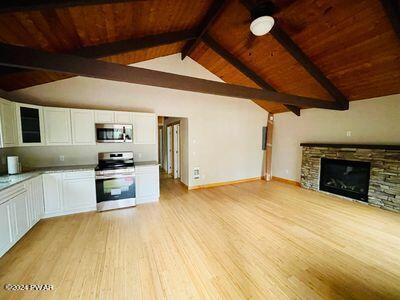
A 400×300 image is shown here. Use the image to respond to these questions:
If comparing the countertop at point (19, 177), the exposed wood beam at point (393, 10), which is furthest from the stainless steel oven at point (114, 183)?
the exposed wood beam at point (393, 10)

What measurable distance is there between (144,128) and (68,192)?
2047 mm

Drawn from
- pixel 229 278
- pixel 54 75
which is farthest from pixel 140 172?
pixel 229 278

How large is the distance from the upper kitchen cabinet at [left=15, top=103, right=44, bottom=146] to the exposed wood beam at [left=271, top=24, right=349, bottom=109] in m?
4.77

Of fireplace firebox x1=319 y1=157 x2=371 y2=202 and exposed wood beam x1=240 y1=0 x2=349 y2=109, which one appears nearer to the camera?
exposed wood beam x1=240 y1=0 x2=349 y2=109

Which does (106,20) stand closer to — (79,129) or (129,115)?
(129,115)

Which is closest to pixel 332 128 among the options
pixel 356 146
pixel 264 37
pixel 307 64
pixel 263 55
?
pixel 356 146

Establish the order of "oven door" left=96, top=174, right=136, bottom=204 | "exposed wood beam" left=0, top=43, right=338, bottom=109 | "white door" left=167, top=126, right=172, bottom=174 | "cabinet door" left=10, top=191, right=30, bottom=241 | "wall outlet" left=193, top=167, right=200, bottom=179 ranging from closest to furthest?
"exposed wood beam" left=0, top=43, right=338, bottom=109 → "cabinet door" left=10, top=191, right=30, bottom=241 → "oven door" left=96, top=174, right=136, bottom=204 → "wall outlet" left=193, top=167, right=200, bottom=179 → "white door" left=167, top=126, right=172, bottom=174

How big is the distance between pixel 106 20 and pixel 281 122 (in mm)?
5775

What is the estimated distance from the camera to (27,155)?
3449mm

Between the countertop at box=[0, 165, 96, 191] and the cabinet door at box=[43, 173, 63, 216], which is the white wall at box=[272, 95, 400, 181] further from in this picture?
the cabinet door at box=[43, 173, 63, 216]

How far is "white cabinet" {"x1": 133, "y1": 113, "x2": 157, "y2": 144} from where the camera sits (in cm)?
409

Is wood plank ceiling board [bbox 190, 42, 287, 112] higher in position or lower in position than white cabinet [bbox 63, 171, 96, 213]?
higher

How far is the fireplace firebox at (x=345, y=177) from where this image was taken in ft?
13.4

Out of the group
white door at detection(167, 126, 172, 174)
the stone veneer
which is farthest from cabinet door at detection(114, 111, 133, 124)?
the stone veneer
